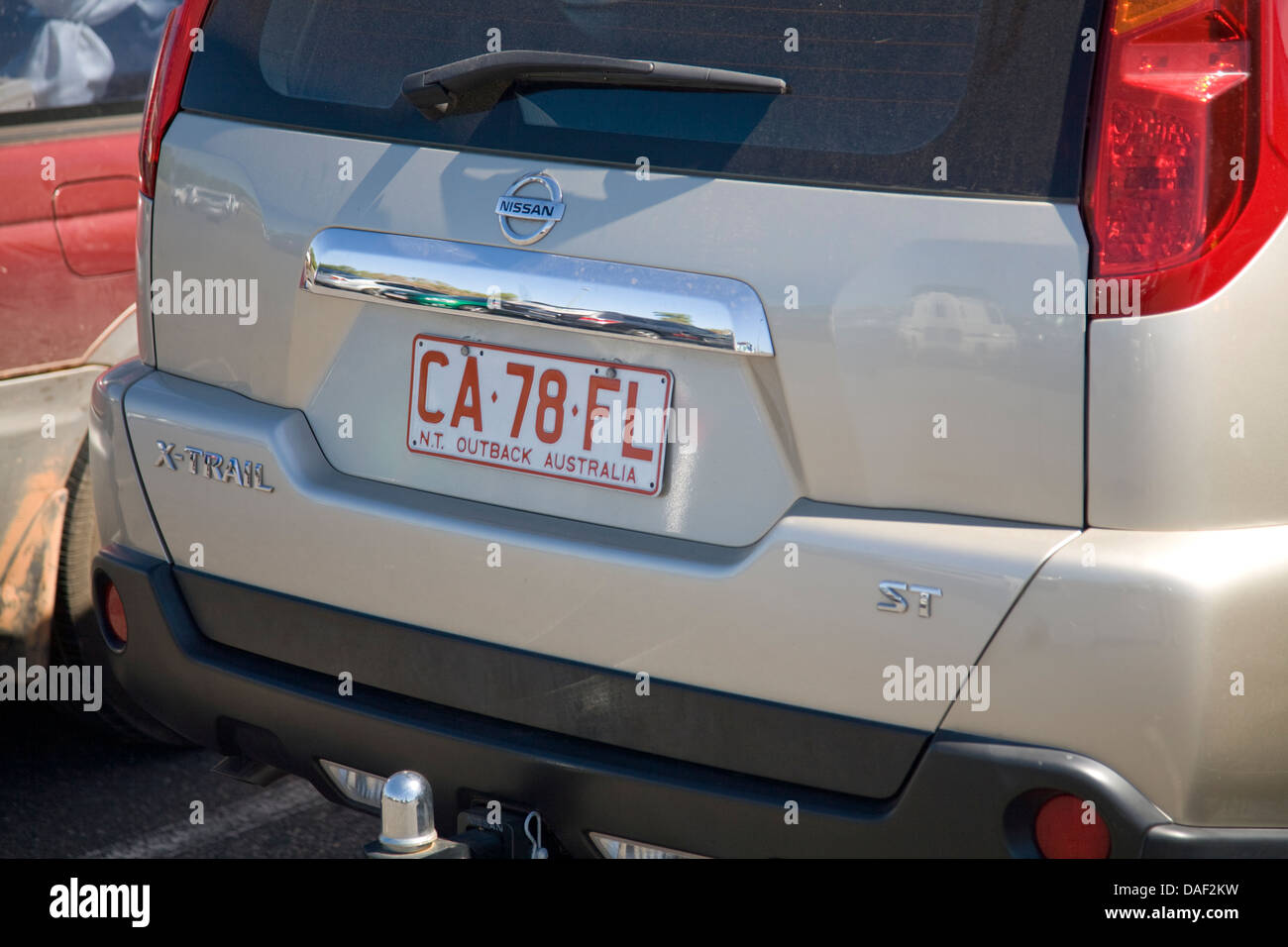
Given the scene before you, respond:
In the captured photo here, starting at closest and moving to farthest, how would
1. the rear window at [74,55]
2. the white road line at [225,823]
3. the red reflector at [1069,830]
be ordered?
the red reflector at [1069,830]
the white road line at [225,823]
the rear window at [74,55]

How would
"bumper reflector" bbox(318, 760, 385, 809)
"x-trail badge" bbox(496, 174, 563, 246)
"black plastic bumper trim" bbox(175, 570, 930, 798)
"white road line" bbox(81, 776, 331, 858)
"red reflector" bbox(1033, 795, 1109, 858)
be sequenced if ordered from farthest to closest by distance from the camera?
"white road line" bbox(81, 776, 331, 858) < "bumper reflector" bbox(318, 760, 385, 809) < "x-trail badge" bbox(496, 174, 563, 246) < "black plastic bumper trim" bbox(175, 570, 930, 798) < "red reflector" bbox(1033, 795, 1109, 858)

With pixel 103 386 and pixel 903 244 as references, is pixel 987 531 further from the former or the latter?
pixel 103 386

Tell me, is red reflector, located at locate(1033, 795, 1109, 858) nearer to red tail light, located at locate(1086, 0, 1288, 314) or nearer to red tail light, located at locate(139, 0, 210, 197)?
red tail light, located at locate(1086, 0, 1288, 314)

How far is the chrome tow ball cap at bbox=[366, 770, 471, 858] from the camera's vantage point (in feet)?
6.51

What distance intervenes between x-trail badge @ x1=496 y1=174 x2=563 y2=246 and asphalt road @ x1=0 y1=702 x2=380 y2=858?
1.62 m

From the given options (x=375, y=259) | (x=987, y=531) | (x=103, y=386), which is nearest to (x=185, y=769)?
Answer: (x=103, y=386)

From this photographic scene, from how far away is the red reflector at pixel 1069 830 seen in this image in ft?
5.73

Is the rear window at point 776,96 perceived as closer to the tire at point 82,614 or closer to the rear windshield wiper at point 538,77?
the rear windshield wiper at point 538,77

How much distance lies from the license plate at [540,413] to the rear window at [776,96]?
12.0 inches

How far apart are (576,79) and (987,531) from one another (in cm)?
87

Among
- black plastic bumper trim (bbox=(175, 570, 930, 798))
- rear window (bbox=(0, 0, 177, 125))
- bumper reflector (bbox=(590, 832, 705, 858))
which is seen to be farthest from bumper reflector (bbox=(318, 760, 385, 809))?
rear window (bbox=(0, 0, 177, 125))

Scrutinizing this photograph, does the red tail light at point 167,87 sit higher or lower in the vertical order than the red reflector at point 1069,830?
higher

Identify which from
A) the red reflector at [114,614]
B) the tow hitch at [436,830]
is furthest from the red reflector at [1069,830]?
the red reflector at [114,614]
